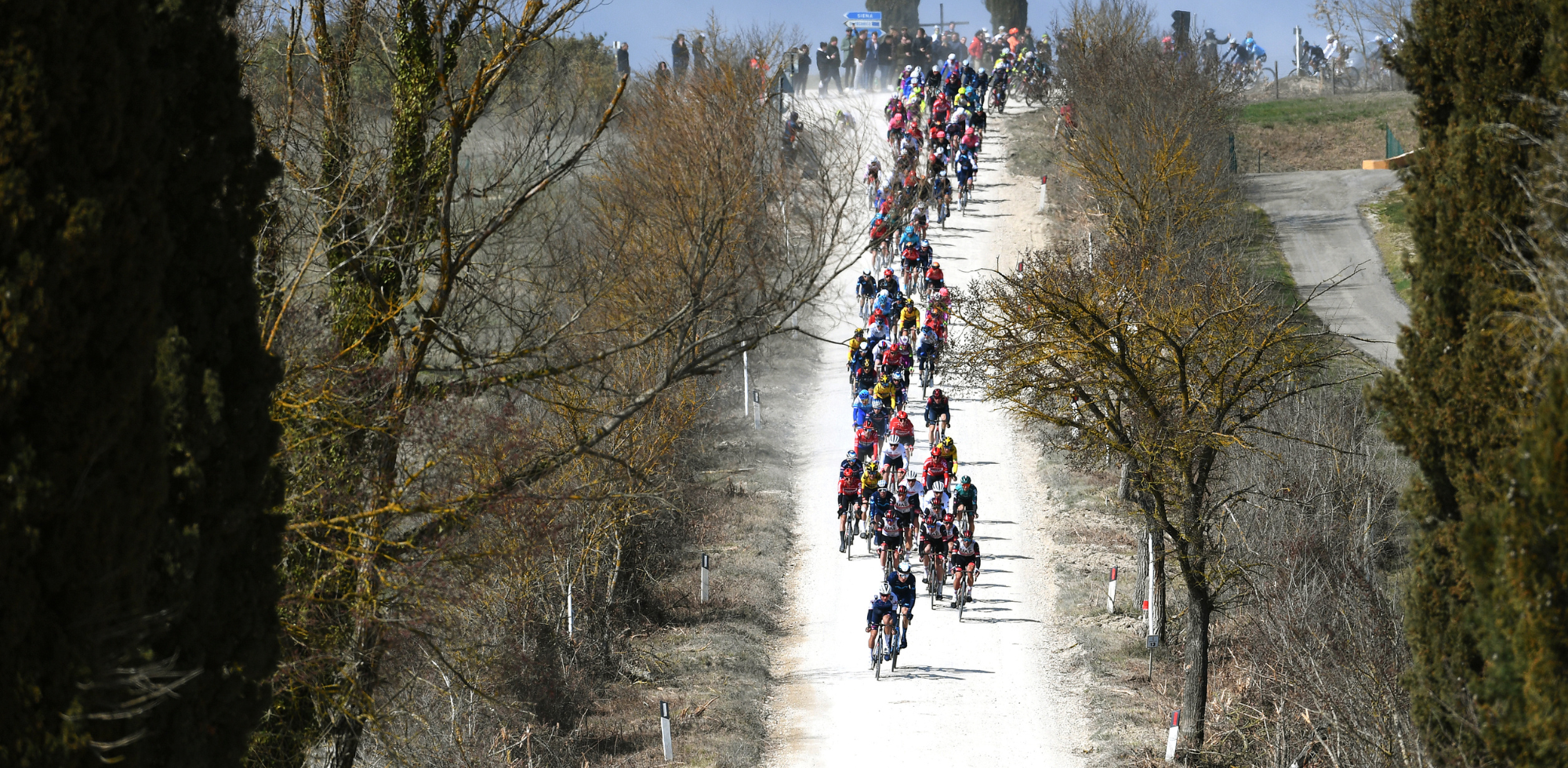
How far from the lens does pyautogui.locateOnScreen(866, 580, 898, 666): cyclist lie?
1822 cm

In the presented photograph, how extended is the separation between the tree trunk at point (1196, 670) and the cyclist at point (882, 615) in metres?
3.96

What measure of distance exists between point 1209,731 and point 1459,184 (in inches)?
438

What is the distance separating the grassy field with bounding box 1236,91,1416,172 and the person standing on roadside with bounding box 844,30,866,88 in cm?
1694

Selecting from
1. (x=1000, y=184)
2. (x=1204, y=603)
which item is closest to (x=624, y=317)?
(x=1204, y=603)

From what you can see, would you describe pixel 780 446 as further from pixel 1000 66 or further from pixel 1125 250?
pixel 1000 66

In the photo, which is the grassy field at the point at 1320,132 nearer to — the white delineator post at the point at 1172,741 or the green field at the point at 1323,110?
the green field at the point at 1323,110

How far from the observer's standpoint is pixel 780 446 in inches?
1153

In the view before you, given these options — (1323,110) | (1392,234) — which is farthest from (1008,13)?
(1392,234)

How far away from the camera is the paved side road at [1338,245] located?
34.5 m

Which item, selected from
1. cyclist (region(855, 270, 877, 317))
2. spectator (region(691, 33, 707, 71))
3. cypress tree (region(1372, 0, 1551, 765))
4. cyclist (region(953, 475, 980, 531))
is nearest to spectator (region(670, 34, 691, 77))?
spectator (region(691, 33, 707, 71))

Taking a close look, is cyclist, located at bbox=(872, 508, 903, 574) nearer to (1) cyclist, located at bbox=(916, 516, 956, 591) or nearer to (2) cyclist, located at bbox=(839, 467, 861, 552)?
(1) cyclist, located at bbox=(916, 516, 956, 591)

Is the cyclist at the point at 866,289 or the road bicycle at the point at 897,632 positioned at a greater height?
the cyclist at the point at 866,289

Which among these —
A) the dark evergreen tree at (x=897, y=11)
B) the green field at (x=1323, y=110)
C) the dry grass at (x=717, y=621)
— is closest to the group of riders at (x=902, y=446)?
the dry grass at (x=717, y=621)

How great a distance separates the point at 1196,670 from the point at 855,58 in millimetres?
48951
